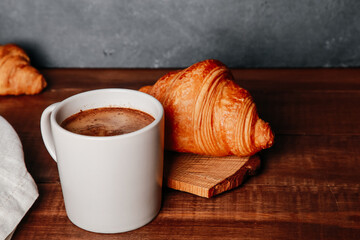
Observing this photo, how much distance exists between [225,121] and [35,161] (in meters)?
0.36

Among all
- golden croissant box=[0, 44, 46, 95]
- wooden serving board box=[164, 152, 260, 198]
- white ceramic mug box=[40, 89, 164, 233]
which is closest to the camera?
white ceramic mug box=[40, 89, 164, 233]

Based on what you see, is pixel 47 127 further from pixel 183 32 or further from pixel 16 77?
pixel 183 32

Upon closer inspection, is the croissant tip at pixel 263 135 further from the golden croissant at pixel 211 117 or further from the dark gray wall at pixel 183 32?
the dark gray wall at pixel 183 32

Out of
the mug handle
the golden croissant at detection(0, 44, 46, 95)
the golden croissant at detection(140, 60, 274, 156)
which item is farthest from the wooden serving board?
the golden croissant at detection(0, 44, 46, 95)

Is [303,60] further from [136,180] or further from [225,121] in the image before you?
[136,180]

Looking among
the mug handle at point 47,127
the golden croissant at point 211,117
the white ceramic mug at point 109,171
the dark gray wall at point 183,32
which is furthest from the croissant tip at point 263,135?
the dark gray wall at point 183,32

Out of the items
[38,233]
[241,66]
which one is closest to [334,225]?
[38,233]

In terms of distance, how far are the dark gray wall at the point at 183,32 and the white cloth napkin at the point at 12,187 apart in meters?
0.56

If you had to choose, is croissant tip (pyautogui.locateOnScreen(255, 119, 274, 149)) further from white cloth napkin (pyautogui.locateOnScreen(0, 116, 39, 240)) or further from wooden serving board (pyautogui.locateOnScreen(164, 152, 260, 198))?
white cloth napkin (pyautogui.locateOnScreen(0, 116, 39, 240))

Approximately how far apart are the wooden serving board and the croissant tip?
0.04 meters

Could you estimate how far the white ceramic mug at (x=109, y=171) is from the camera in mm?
584

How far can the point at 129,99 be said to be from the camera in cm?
70

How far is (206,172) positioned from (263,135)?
110 millimetres

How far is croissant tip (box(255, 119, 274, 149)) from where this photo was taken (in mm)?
730
